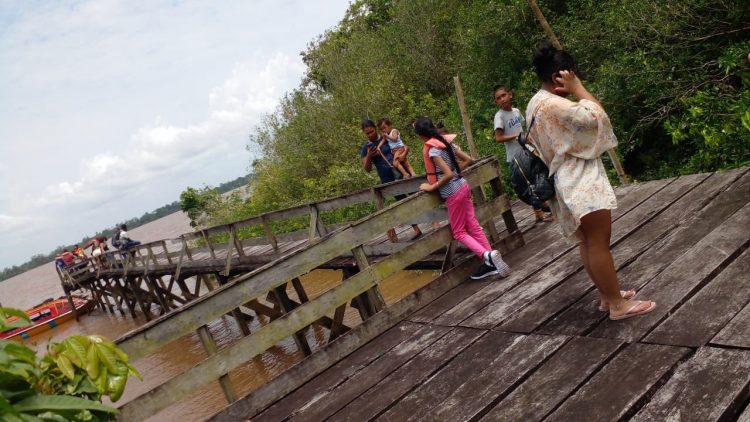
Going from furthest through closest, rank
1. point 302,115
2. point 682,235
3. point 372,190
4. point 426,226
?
point 302,115, point 426,226, point 372,190, point 682,235

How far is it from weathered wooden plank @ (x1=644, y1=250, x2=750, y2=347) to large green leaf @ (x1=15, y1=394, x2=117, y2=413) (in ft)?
8.97

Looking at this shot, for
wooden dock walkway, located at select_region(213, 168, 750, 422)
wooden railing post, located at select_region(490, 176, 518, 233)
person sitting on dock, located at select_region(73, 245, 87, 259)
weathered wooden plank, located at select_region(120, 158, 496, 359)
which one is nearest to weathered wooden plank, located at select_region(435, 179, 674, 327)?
wooden dock walkway, located at select_region(213, 168, 750, 422)

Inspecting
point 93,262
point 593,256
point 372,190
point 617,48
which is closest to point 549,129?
point 593,256

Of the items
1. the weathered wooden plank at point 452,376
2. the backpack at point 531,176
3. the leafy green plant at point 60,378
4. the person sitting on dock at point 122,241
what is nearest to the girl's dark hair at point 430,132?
the backpack at point 531,176

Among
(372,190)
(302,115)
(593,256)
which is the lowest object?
(593,256)

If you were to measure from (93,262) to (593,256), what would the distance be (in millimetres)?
24483

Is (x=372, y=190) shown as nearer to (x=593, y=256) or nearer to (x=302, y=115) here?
(x=593, y=256)

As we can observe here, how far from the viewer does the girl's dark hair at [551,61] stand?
3082 millimetres

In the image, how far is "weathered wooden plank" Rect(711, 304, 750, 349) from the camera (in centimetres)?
252

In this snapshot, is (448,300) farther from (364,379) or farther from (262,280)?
(262,280)

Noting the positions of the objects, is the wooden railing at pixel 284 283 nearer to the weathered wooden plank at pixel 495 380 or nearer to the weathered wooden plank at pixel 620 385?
the weathered wooden plank at pixel 495 380

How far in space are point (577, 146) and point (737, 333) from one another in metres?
1.27

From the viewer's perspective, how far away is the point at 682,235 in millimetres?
4203

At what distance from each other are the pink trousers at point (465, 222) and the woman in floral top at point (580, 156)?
1.70m
